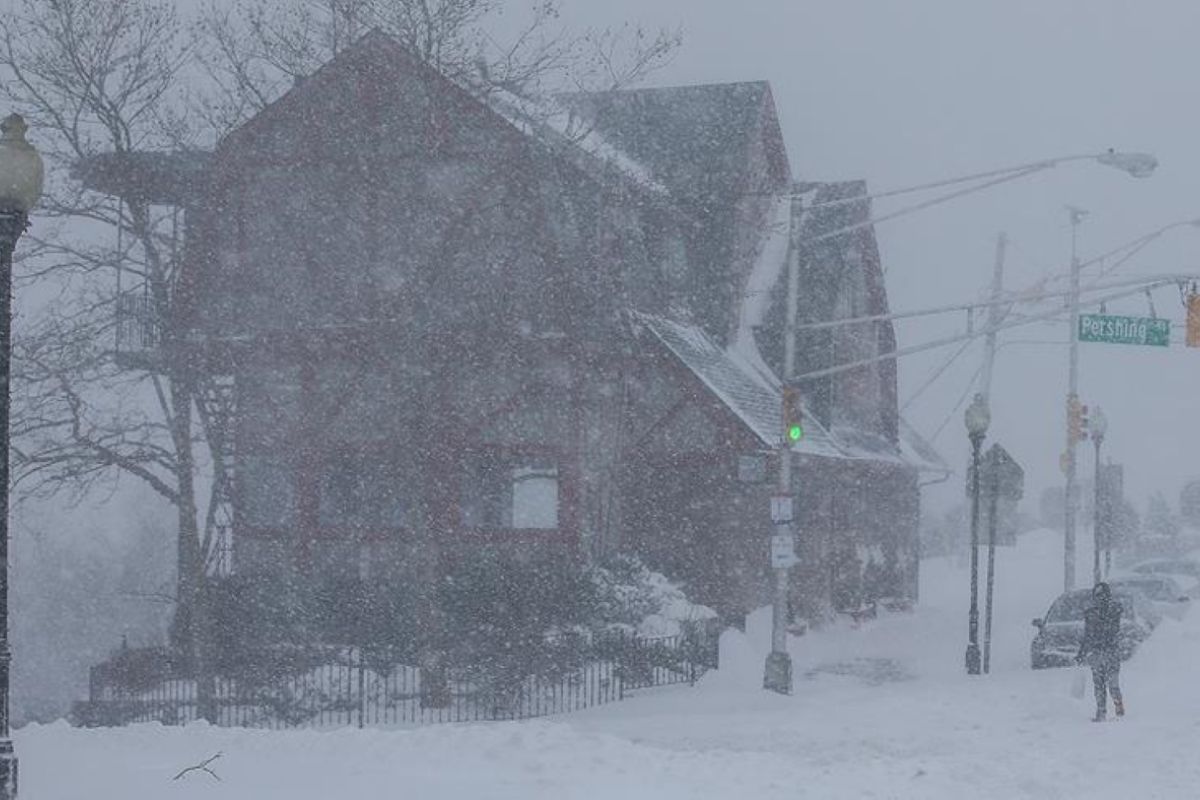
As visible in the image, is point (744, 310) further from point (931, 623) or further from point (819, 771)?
point (819, 771)

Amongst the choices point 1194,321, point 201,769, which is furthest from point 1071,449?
point 201,769

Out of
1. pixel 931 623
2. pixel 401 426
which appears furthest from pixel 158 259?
pixel 931 623

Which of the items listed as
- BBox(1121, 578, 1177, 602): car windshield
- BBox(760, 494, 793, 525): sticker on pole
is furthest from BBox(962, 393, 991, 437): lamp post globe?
BBox(1121, 578, 1177, 602): car windshield

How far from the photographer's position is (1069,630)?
28.1 metres

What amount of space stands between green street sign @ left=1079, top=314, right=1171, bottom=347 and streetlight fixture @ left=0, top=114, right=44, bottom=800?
62.1 feet

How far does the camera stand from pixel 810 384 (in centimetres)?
3572

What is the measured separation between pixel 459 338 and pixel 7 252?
13983 millimetres

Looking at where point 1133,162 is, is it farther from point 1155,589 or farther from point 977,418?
point 1155,589

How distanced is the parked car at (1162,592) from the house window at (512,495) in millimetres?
15526

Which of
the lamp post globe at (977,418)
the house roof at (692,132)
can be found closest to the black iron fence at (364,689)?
the lamp post globe at (977,418)

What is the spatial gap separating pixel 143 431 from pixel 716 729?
11389 mm

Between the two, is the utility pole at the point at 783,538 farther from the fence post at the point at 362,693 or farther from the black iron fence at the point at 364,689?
the fence post at the point at 362,693

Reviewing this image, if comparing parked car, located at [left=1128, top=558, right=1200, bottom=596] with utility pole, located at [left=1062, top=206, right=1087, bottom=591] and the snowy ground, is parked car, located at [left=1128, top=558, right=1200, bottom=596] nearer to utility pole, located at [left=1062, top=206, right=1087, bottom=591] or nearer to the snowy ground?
utility pole, located at [left=1062, top=206, right=1087, bottom=591]

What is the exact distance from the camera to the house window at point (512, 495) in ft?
92.7
